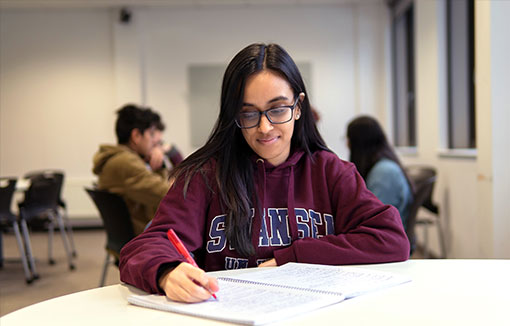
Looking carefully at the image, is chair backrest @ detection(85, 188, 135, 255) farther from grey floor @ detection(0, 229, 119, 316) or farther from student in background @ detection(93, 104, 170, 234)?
grey floor @ detection(0, 229, 119, 316)

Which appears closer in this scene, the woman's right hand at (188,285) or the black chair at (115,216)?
Result: the woman's right hand at (188,285)

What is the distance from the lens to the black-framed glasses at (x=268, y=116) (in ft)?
4.48

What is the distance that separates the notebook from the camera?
828 mm

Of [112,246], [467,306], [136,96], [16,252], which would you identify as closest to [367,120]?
[112,246]


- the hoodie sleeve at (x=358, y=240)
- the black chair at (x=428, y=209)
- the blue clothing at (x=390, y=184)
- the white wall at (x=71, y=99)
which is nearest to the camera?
the hoodie sleeve at (x=358, y=240)

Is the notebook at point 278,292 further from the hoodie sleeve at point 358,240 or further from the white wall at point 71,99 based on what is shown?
the white wall at point 71,99

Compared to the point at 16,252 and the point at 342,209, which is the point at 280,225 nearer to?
the point at 342,209

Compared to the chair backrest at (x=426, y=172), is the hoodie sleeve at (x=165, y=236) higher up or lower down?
higher up

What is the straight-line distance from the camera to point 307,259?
1263mm

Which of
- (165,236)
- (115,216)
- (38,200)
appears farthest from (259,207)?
(38,200)

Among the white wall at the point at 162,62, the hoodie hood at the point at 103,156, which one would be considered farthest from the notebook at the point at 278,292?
the white wall at the point at 162,62

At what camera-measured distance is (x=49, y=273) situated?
4.52 metres

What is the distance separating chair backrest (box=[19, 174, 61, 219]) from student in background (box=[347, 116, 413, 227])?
8.62 feet

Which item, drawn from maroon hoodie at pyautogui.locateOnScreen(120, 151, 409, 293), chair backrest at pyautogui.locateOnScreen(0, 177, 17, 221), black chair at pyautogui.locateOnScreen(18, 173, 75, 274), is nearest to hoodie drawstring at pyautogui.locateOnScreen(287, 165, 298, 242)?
maroon hoodie at pyautogui.locateOnScreen(120, 151, 409, 293)
